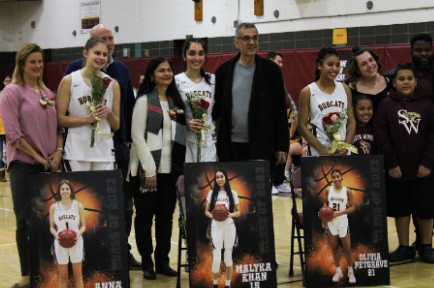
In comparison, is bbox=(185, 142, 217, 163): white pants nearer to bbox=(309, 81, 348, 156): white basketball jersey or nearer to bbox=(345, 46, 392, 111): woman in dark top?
bbox=(309, 81, 348, 156): white basketball jersey

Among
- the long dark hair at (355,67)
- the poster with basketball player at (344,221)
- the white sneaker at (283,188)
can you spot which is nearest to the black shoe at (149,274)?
the poster with basketball player at (344,221)

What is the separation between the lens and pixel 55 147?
462 centimetres

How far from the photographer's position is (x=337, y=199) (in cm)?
472

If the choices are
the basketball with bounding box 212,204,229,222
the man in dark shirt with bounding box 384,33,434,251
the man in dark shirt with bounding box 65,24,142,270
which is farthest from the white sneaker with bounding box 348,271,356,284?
the man in dark shirt with bounding box 65,24,142,270

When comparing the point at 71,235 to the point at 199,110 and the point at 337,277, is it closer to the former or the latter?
the point at 199,110

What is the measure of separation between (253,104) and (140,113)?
875 millimetres

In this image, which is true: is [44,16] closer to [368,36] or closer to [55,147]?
[368,36]

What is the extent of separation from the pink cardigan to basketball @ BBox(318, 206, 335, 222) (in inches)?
78.9

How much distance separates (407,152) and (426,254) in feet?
2.90

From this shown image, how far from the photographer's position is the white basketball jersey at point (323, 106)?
5195mm

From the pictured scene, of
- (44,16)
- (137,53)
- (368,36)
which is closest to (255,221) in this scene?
(368,36)

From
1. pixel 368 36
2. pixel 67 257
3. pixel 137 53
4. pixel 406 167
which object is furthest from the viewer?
pixel 137 53

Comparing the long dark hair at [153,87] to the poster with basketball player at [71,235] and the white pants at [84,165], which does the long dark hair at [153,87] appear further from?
the poster with basketball player at [71,235]

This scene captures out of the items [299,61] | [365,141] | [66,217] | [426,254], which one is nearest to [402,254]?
[426,254]
